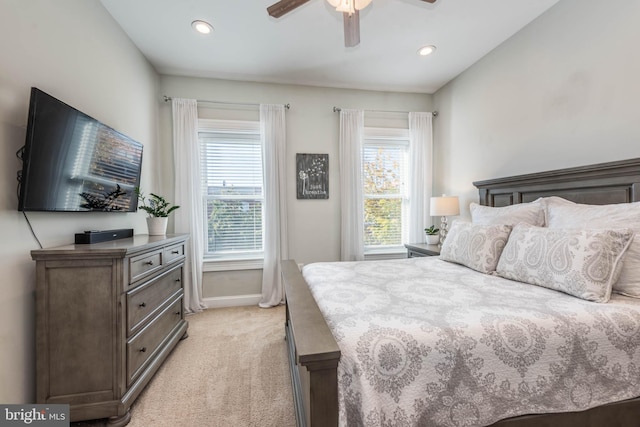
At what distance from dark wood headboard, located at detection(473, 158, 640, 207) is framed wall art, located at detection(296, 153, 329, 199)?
1.87m

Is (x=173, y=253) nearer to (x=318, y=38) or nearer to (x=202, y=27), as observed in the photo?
(x=202, y=27)

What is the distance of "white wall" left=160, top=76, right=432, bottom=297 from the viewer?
3.33m

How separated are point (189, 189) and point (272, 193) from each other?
97 centimetres

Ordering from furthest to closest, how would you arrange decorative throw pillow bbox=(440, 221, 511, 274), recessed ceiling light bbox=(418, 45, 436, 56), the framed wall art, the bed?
the framed wall art < recessed ceiling light bbox=(418, 45, 436, 56) < decorative throw pillow bbox=(440, 221, 511, 274) < the bed

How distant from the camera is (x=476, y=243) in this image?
2020 mm

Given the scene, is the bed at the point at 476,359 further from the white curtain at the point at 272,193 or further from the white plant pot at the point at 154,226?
the white curtain at the point at 272,193

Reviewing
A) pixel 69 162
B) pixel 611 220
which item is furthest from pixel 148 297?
pixel 611 220

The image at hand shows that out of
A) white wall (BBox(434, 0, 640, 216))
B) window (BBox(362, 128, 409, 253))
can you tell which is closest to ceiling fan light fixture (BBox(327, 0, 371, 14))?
white wall (BBox(434, 0, 640, 216))

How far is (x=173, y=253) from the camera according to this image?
2297mm

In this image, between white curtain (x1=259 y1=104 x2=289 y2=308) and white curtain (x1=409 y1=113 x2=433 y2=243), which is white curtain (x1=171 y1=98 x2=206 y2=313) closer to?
white curtain (x1=259 y1=104 x2=289 y2=308)

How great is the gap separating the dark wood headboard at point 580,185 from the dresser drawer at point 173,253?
3.05m

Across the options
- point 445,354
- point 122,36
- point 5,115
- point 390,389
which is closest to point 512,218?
point 445,354

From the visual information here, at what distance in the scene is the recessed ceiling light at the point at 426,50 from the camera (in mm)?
2760

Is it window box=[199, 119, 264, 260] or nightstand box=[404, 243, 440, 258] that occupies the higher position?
window box=[199, 119, 264, 260]
